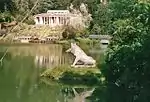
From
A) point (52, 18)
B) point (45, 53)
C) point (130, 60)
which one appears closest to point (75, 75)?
point (130, 60)

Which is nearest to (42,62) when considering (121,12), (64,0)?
(121,12)

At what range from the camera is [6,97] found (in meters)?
7.89

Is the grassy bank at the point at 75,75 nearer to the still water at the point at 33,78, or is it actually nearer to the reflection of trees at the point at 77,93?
the still water at the point at 33,78

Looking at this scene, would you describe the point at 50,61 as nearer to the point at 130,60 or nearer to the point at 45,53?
the point at 45,53

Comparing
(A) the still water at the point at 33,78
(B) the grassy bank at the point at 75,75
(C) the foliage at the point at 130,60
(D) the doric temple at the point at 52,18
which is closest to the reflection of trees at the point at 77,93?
(A) the still water at the point at 33,78

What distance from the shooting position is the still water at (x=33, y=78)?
789 cm

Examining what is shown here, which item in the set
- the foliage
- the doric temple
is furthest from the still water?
the doric temple

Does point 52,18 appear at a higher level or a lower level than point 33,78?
higher

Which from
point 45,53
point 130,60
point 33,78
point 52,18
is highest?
point 130,60

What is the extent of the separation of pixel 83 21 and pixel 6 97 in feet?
32.9

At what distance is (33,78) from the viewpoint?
9.61m

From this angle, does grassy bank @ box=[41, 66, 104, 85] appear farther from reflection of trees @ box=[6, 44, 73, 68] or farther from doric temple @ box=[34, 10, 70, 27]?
doric temple @ box=[34, 10, 70, 27]

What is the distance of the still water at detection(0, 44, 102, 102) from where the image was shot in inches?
311

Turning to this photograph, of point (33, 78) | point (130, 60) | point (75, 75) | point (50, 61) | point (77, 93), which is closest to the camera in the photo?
point (130, 60)
